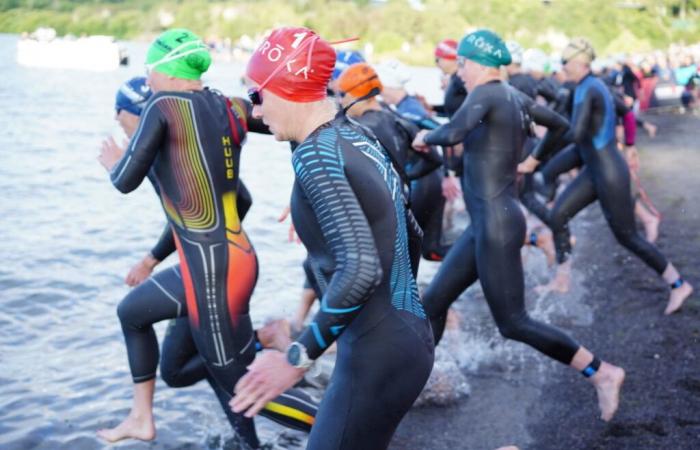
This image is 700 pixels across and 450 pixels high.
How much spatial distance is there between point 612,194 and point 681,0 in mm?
62589

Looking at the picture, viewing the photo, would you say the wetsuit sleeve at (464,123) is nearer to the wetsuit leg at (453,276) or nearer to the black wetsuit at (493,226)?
the black wetsuit at (493,226)

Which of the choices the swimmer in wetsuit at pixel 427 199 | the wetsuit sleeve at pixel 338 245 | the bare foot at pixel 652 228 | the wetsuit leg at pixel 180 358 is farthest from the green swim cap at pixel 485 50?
the bare foot at pixel 652 228

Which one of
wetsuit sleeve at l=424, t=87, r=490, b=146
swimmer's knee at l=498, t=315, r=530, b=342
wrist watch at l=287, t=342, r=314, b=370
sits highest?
wrist watch at l=287, t=342, r=314, b=370

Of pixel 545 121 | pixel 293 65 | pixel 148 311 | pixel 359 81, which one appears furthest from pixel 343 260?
pixel 545 121

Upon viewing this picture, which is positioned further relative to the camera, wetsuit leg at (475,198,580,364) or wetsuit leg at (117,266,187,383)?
wetsuit leg at (475,198,580,364)

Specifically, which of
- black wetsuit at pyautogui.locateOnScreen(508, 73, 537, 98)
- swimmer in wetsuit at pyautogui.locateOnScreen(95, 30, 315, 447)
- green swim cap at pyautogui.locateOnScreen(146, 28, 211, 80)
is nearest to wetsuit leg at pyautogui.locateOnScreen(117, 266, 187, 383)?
swimmer in wetsuit at pyautogui.locateOnScreen(95, 30, 315, 447)

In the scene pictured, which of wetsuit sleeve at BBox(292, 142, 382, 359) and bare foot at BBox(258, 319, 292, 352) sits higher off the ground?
wetsuit sleeve at BBox(292, 142, 382, 359)

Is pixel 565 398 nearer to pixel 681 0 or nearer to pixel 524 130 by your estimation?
pixel 524 130

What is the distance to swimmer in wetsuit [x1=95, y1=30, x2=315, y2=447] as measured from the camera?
373 centimetres

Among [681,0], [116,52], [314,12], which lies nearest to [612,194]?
[116,52]

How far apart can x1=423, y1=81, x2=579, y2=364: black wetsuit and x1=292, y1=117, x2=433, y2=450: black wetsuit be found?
190 cm

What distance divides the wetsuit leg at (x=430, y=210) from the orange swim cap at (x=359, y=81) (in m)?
1.37

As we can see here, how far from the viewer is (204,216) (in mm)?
3811

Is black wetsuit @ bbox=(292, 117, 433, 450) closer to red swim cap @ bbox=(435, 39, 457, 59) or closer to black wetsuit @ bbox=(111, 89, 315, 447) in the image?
black wetsuit @ bbox=(111, 89, 315, 447)
